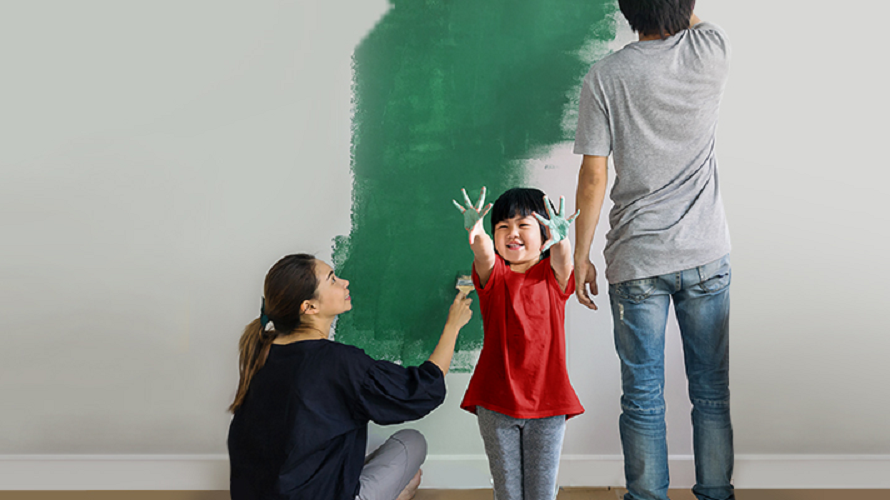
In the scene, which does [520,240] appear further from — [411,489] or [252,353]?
[411,489]

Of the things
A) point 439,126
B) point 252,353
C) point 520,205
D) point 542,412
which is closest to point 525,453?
point 542,412

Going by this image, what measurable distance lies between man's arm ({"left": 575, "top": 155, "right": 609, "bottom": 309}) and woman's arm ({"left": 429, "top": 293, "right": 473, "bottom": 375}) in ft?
1.08

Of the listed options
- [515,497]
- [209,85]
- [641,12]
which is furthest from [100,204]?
[641,12]

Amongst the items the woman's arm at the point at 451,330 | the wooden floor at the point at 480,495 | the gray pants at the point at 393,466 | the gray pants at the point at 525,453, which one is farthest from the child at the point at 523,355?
the wooden floor at the point at 480,495

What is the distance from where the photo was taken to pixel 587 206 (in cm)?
134

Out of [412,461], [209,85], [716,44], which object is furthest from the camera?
[209,85]

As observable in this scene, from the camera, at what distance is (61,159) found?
1.72 metres


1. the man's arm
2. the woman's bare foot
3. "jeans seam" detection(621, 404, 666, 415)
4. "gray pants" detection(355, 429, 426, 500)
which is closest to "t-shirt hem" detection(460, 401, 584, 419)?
"jeans seam" detection(621, 404, 666, 415)

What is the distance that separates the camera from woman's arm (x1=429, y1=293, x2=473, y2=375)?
4.63 ft

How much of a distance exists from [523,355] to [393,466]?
0.49 meters

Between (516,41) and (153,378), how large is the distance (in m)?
1.46

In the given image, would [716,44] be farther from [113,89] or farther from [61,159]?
[61,159]

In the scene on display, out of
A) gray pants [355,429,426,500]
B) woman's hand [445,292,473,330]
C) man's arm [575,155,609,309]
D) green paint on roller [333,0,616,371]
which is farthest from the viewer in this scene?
green paint on roller [333,0,616,371]

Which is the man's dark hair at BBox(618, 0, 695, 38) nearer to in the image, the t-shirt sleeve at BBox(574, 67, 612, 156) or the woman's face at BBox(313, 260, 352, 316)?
the t-shirt sleeve at BBox(574, 67, 612, 156)
